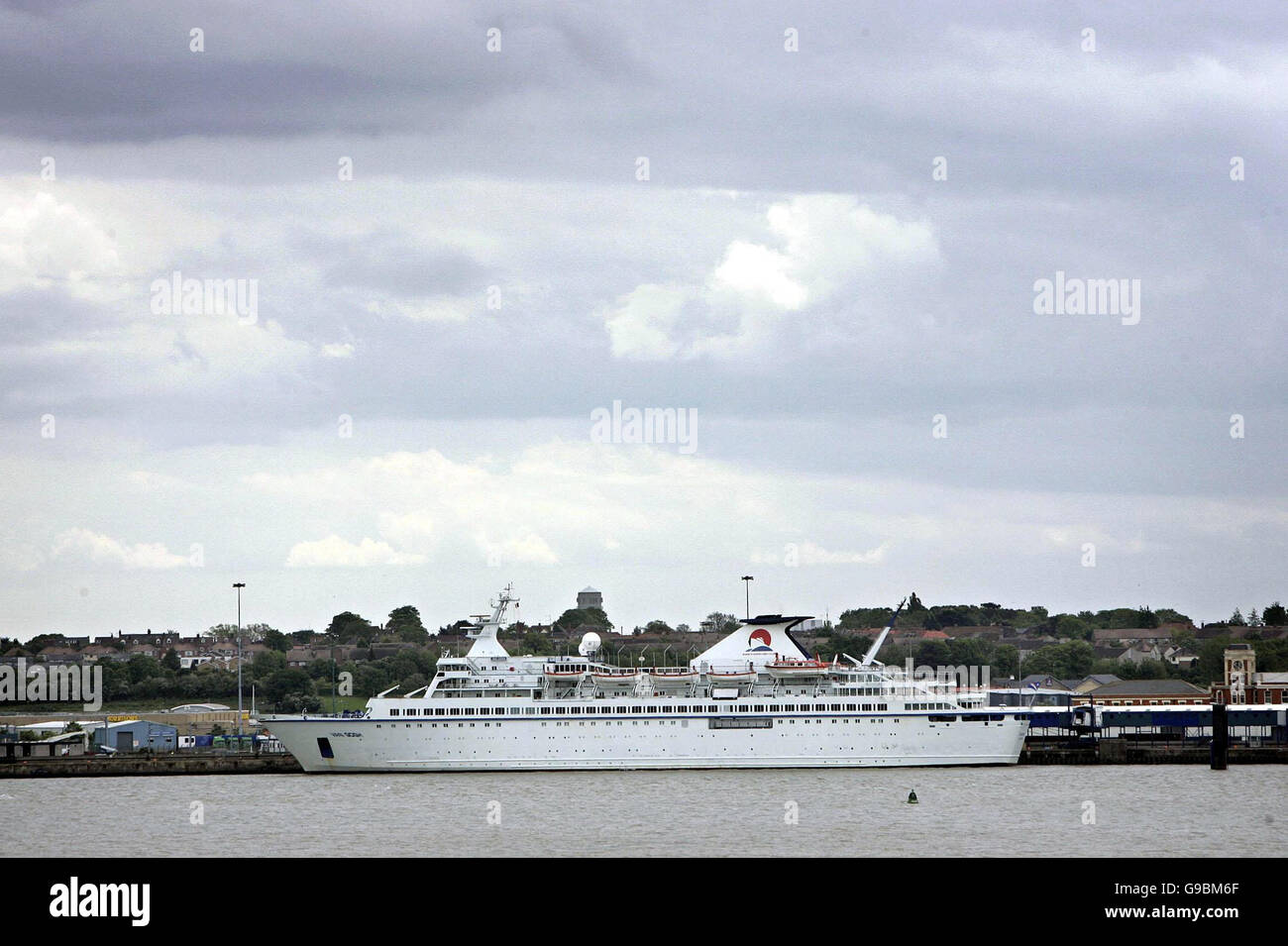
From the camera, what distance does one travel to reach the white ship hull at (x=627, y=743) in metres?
Answer: 72.0

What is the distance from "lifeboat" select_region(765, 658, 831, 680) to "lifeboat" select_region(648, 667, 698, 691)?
3.63m

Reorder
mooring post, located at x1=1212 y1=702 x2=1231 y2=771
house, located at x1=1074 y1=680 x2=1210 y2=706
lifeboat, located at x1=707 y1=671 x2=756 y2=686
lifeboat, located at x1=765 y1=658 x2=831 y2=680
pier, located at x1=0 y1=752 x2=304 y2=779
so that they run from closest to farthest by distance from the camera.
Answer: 1. lifeboat, located at x1=707 y1=671 x2=756 y2=686
2. lifeboat, located at x1=765 y1=658 x2=831 y2=680
3. mooring post, located at x1=1212 y1=702 x2=1231 y2=771
4. pier, located at x1=0 y1=752 x2=304 y2=779
5. house, located at x1=1074 y1=680 x2=1210 y2=706

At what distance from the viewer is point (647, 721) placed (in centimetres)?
7306

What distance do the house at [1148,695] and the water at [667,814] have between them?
1536 inches

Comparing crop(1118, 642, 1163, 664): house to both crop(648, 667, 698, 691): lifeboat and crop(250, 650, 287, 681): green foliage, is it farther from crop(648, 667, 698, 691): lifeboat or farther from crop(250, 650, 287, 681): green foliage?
crop(648, 667, 698, 691): lifeboat

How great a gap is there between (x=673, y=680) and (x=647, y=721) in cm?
354

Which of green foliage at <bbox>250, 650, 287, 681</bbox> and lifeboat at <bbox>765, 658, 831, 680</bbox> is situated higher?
lifeboat at <bbox>765, 658, 831, 680</bbox>

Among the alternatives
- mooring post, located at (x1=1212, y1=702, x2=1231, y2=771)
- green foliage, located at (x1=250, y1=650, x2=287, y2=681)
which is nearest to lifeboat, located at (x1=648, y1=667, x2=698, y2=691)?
mooring post, located at (x1=1212, y1=702, x2=1231, y2=771)

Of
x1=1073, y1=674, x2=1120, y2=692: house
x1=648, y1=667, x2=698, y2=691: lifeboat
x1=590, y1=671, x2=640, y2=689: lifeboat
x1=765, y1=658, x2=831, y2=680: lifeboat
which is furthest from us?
x1=1073, y1=674, x2=1120, y2=692: house

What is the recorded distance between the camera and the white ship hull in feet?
236
